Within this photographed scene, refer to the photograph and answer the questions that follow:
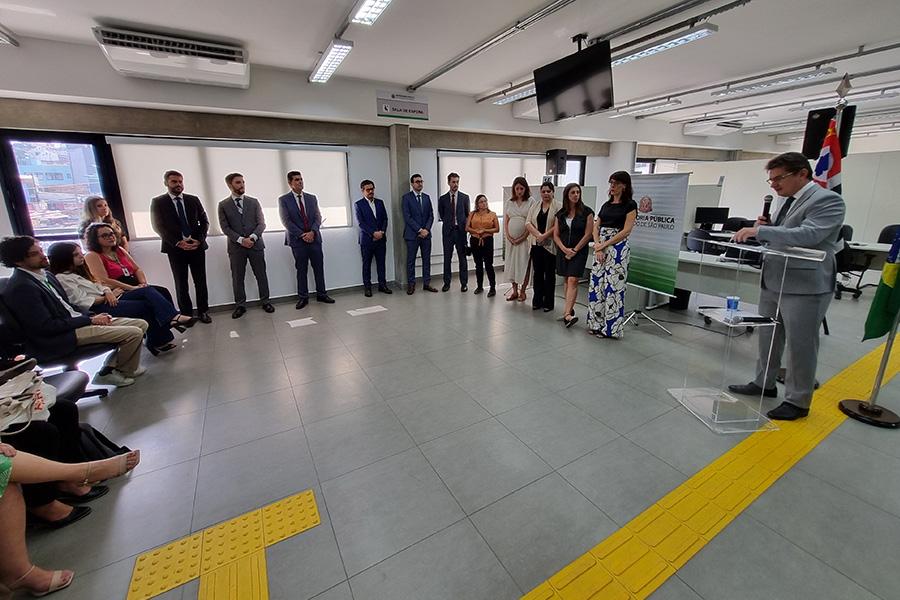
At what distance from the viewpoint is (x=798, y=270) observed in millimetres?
2381

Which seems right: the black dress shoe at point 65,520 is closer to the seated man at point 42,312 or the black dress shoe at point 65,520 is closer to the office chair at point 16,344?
the office chair at point 16,344

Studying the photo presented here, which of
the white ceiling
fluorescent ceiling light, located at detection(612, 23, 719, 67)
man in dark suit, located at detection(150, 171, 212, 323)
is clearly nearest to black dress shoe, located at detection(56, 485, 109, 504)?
man in dark suit, located at detection(150, 171, 212, 323)

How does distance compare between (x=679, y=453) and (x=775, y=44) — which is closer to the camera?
(x=679, y=453)

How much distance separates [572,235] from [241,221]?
168 inches

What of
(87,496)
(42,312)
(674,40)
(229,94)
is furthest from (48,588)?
(674,40)

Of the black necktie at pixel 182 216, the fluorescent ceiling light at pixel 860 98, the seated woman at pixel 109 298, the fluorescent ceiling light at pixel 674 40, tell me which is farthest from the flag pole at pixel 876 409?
the fluorescent ceiling light at pixel 860 98

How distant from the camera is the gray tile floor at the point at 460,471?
5.14 ft

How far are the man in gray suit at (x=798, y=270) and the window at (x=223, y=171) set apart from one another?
17.6 ft

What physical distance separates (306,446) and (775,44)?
6.63 meters

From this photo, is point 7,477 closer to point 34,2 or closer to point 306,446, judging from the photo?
point 306,446

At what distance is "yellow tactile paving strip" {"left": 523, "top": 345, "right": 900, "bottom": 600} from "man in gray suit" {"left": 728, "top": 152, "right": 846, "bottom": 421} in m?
0.31

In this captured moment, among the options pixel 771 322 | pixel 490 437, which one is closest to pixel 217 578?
pixel 490 437

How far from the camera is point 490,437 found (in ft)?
8.00

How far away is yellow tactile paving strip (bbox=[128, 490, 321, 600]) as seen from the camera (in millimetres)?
1514
